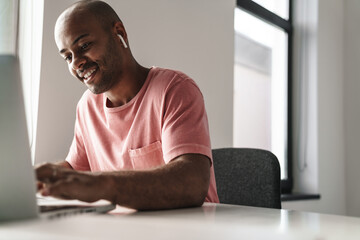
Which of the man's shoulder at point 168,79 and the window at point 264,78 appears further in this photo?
the window at point 264,78

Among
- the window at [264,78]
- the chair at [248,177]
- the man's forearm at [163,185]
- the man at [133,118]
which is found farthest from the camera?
the window at [264,78]

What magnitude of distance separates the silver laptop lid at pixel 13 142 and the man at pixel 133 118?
29 centimetres

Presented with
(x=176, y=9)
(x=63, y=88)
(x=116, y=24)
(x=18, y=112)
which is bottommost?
(x=18, y=112)

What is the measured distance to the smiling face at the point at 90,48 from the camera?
1.24m

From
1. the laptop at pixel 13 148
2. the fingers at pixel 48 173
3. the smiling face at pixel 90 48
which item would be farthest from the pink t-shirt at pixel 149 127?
the laptop at pixel 13 148

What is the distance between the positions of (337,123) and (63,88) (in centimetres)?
269

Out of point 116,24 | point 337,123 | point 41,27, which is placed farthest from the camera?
point 337,123

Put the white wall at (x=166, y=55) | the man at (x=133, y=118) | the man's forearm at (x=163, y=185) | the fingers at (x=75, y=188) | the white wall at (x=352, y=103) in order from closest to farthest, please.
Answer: the fingers at (x=75, y=188) < the man's forearm at (x=163, y=185) < the man at (x=133, y=118) < the white wall at (x=166, y=55) < the white wall at (x=352, y=103)

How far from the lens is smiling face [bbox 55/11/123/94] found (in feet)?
4.05

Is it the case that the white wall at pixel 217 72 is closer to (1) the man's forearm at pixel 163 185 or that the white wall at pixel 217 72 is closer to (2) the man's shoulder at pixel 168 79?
(2) the man's shoulder at pixel 168 79

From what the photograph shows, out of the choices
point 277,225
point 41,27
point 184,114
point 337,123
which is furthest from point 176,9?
point 337,123

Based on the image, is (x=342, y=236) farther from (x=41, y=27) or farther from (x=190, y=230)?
(x=41, y=27)

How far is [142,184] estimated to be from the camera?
883 millimetres

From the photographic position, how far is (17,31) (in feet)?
5.08
